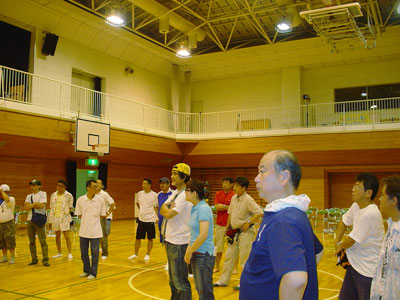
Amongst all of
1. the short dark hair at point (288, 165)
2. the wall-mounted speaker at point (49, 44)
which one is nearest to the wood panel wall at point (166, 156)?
the wall-mounted speaker at point (49, 44)

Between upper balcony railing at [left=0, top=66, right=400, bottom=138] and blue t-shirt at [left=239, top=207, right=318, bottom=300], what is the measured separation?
12844 millimetres

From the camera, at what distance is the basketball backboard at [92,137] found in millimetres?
14312

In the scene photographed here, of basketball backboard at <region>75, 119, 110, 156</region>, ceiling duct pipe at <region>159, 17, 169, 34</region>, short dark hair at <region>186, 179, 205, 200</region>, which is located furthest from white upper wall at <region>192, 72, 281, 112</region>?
short dark hair at <region>186, 179, 205, 200</region>

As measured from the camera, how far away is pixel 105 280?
23.5 feet

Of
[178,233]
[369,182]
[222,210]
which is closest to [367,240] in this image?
[369,182]

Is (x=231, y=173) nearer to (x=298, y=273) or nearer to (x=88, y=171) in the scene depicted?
(x=88, y=171)

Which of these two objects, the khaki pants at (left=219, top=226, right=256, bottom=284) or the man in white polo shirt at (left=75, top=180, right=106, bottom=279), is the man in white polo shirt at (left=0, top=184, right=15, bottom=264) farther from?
the khaki pants at (left=219, top=226, right=256, bottom=284)

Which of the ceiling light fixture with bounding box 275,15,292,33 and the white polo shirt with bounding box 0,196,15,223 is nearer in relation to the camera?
the white polo shirt with bounding box 0,196,15,223

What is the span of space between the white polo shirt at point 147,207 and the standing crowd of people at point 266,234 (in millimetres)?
50

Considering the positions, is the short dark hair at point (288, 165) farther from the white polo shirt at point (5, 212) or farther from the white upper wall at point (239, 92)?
the white upper wall at point (239, 92)

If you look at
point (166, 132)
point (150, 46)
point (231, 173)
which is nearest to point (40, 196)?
point (166, 132)

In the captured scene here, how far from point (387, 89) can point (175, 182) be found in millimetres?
18233

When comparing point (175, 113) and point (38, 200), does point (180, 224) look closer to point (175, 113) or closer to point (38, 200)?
point (38, 200)

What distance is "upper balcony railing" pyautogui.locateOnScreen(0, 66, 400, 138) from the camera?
14.9 m
